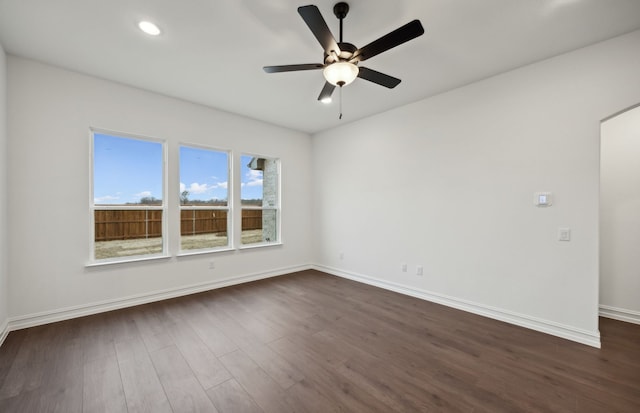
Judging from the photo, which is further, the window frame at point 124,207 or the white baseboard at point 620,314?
the window frame at point 124,207

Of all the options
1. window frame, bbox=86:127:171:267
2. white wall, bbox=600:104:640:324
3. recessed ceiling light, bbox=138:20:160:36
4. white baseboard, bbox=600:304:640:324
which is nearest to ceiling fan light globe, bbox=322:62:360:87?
recessed ceiling light, bbox=138:20:160:36

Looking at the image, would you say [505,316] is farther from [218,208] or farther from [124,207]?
[124,207]

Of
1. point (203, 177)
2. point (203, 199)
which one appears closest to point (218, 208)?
point (203, 199)

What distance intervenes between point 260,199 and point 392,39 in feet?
12.3

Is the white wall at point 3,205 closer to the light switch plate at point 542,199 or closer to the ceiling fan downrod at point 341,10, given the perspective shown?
the ceiling fan downrod at point 341,10

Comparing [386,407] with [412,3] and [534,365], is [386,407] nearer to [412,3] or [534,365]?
[534,365]

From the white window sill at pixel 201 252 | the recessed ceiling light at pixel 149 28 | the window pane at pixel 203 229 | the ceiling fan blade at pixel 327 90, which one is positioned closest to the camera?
the recessed ceiling light at pixel 149 28

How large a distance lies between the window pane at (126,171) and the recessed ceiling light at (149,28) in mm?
1726

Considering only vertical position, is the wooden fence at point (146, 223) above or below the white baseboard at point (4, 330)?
above

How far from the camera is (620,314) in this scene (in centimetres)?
308

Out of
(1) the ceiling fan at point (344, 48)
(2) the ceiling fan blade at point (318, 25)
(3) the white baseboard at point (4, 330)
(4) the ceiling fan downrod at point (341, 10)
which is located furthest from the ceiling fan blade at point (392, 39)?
(3) the white baseboard at point (4, 330)

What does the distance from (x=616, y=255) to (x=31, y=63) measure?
7131 millimetres

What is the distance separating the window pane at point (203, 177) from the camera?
13.3ft

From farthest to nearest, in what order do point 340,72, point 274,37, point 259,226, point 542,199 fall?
1. point 259,226
2. point 542,199
3. point 274,37
4. point 340,72
